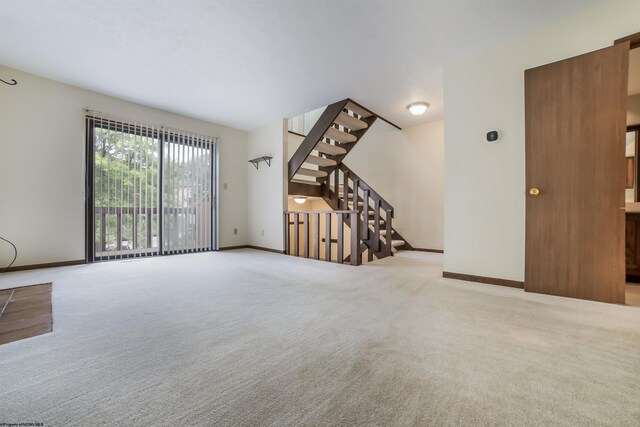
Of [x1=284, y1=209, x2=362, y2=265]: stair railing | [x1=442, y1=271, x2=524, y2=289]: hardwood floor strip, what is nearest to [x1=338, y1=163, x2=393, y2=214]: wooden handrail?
[x1=284, y1=209, x2=362, y2=265]: stair railing

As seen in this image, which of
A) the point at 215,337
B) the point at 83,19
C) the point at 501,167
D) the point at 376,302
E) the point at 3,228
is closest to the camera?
the point at 215,337

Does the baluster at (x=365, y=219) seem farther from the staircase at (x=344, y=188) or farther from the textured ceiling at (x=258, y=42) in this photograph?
the textured ceiling at (x=258, y=42)

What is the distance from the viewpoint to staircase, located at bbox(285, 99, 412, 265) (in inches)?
161

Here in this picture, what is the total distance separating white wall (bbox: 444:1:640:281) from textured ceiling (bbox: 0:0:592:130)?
0.18 m

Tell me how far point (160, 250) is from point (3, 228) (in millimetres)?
1761

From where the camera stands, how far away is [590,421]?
91 centimetres

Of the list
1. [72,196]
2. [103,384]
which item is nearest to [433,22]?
[103,384]

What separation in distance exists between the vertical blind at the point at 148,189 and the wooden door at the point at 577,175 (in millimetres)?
4872

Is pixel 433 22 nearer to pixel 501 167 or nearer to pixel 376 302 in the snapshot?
pixel 501 167

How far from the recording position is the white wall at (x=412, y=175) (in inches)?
196

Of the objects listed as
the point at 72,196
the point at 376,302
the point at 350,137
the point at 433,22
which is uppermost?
the point at 433,22

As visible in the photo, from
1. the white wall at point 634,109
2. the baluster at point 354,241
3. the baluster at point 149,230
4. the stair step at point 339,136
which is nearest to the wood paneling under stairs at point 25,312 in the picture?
the baluster at point 149,230

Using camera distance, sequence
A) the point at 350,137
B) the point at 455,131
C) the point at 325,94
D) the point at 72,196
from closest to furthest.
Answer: the point at 455,131, the point at 72,196, the point at 325,94, the point at 350,137

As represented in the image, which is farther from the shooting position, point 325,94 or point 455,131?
point 325,94
